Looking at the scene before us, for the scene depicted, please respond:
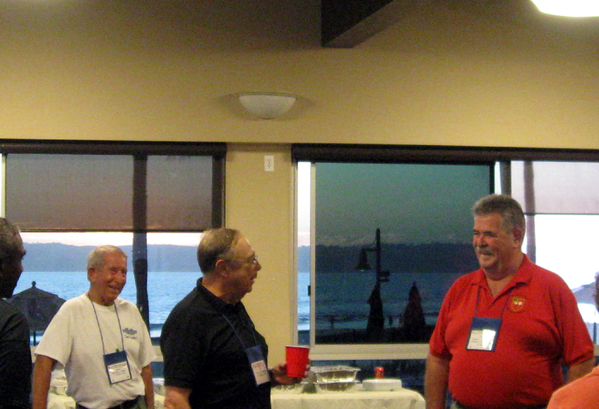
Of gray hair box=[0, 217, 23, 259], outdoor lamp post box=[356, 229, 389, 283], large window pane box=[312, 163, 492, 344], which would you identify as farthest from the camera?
outdoor lamp post box=[356, 229, 389, 283]

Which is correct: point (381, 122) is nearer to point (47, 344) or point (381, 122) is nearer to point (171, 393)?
point (47, 344)

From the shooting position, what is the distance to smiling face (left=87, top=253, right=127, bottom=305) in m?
3.16

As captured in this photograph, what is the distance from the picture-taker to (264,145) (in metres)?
4.66

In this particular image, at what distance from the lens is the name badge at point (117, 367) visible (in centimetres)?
304

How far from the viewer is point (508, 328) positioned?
8.63ft

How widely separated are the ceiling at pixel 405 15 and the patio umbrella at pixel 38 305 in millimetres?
2419

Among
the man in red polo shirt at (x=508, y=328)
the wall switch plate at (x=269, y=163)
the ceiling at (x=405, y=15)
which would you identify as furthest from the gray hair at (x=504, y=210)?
the wall switch plate at (x=269, y=163)

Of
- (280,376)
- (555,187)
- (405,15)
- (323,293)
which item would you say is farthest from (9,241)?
(555,187)

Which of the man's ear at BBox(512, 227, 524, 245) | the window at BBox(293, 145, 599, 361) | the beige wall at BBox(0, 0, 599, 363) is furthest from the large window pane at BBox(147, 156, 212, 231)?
the man's ear at BBox(512, 227, 524, 245)

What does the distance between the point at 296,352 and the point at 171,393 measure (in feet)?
2.04

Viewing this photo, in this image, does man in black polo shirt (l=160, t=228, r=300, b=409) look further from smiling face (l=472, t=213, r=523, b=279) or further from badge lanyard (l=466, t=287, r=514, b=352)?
smiling face (l=472, t=213, r=523, b=279)

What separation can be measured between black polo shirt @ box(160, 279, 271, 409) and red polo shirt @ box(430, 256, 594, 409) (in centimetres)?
90

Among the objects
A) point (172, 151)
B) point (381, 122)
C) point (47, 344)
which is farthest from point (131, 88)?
point (47, 344)

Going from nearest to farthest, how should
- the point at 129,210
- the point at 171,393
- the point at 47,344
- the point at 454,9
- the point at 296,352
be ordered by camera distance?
the point at 171,393 < the point at 296,352 < the point at 47,344 < the point at 129,210 < the point at 454,9
